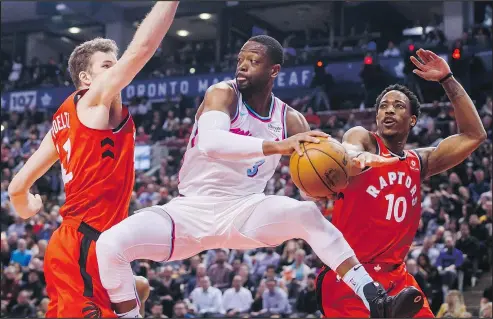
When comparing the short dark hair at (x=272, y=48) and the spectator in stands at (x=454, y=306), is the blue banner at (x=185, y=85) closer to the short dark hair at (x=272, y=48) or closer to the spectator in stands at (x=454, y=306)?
the spectator in stands at (x=454, y=306)

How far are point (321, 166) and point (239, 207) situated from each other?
723mm

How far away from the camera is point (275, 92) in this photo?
22375 millimetres

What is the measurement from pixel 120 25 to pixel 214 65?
5.77 m

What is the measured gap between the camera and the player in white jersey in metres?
4.17

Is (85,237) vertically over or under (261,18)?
under

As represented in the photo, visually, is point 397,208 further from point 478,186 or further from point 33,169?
point 478,186

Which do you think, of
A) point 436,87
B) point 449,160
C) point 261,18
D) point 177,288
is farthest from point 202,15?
point 449,160

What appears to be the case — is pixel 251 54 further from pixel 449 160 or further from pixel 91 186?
pixel 449 160

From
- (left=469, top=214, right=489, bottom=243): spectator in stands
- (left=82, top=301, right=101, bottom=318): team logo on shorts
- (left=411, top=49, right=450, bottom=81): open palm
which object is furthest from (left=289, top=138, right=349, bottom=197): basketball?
(left=469, top=214, right=489, bottom=243): spectator in stands

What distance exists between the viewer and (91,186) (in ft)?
14.1

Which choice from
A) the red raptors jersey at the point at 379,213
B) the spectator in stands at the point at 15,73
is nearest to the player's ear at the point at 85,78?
the red raptors jersey at the point at 379,213

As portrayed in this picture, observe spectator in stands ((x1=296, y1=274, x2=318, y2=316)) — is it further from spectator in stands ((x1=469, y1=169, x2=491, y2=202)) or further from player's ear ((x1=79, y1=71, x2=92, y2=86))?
player's ear ((x1=79, y1=71, x2=92, y2=86))

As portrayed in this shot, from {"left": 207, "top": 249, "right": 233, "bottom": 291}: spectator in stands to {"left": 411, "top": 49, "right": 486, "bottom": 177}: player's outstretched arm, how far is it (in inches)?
315

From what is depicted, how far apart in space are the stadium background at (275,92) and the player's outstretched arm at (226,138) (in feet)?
22.8
